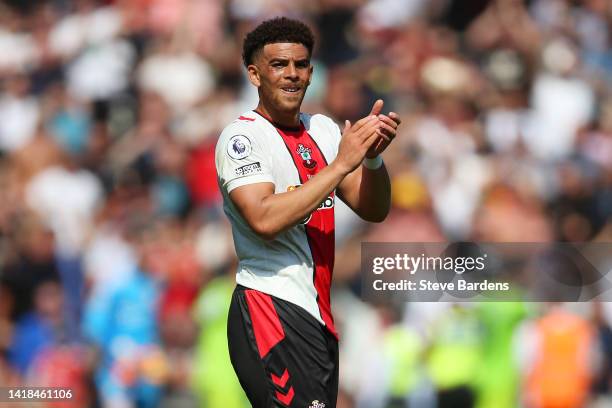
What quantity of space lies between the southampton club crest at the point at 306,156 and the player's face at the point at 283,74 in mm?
147

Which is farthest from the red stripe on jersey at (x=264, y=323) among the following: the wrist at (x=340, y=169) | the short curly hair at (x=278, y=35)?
the short curly hair at (x=278, y=35)

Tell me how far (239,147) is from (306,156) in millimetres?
299

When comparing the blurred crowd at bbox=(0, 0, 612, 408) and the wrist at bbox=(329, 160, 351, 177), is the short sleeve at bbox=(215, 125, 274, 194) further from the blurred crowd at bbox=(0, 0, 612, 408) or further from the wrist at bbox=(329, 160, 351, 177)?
the blurred crowd at bbox=(0, 0, 612, 408)

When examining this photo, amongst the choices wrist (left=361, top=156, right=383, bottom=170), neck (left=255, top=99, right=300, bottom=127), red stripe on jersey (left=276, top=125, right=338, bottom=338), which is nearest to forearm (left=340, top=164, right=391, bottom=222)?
wrist (left=361, top=156, right=383, bottom=170)

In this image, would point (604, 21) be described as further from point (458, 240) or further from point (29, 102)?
point (29, 102)

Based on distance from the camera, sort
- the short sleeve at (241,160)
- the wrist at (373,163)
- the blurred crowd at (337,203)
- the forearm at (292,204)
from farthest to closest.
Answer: the blurred crowd at (337,203) < the wrist at (373,163) < the short sleeve at (241,160) < the forearm at (292,204)

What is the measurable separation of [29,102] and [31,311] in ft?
5.42

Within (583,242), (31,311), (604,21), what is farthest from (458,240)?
(31,311)

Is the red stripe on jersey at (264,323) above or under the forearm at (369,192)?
under

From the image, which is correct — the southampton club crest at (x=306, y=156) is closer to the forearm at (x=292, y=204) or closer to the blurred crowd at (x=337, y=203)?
the forearm at (x=292, y=204)

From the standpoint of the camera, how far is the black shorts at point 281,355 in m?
3.48

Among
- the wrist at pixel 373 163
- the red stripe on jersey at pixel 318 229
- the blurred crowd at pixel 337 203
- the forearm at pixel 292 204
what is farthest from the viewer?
the blurred crowd at pixel 337 203

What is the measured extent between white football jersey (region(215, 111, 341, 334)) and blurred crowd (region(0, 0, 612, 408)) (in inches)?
135

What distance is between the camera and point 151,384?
712 cm
